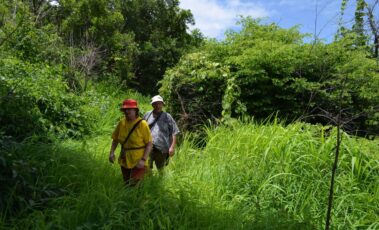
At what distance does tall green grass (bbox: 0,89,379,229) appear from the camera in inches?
138

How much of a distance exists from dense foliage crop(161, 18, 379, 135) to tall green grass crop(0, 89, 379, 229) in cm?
202

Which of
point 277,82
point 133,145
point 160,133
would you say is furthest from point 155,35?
point 133,145

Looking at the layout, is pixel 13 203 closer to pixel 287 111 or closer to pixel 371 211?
pixel 371 211

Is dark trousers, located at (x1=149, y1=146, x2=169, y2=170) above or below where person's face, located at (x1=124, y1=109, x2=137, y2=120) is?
below

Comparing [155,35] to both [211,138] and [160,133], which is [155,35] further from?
[160,133]

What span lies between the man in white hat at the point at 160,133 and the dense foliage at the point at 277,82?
2.30 meters

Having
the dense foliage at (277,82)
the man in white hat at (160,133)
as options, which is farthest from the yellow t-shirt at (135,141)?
the dense foliage at (277,82)

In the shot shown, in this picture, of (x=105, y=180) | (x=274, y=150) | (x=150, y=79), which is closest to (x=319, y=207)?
(x=274, y=150)

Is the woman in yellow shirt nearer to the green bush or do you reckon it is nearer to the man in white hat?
the man in white hat

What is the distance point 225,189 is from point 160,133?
1.28 meters

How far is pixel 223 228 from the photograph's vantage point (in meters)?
3.61

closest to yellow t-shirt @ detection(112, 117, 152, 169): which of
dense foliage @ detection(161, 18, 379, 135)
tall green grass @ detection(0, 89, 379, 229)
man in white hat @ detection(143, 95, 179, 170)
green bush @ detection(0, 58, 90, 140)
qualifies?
tall green grass @ detection(0, 89, 379, 229)

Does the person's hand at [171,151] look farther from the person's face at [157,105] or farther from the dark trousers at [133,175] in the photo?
the dark trousers at [133,175]

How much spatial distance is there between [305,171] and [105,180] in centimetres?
239
